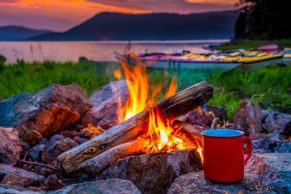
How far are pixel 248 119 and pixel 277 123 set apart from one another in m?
0.39

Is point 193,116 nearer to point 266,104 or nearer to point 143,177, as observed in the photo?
point 143,177

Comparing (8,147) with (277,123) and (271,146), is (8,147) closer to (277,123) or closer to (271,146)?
(271,146)

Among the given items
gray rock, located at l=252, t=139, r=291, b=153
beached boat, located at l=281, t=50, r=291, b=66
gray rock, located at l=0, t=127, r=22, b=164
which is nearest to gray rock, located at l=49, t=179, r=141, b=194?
gray rock, located at l=0, t=127, r=22, b=164

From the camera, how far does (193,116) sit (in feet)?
17.2

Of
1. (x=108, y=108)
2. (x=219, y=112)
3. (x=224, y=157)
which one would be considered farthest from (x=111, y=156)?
(x=219, y=112)

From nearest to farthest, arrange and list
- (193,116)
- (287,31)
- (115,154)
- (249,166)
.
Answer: (249,166) < (115,154) < (193,116) < (287,31)

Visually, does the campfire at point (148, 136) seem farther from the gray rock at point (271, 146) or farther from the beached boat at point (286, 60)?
the beached boat at point (286, 60)

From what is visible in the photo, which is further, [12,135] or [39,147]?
[39,147]

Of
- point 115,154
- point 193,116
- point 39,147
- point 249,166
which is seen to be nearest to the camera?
point 249,166

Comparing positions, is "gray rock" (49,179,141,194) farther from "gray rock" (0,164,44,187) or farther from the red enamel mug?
"gray rock" (0,164,44,187)

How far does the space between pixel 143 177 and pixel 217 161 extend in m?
0.64

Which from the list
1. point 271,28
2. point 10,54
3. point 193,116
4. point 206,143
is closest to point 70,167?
point 206,143

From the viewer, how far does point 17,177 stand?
3.74 metres

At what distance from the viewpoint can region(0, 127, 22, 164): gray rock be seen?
415cm
